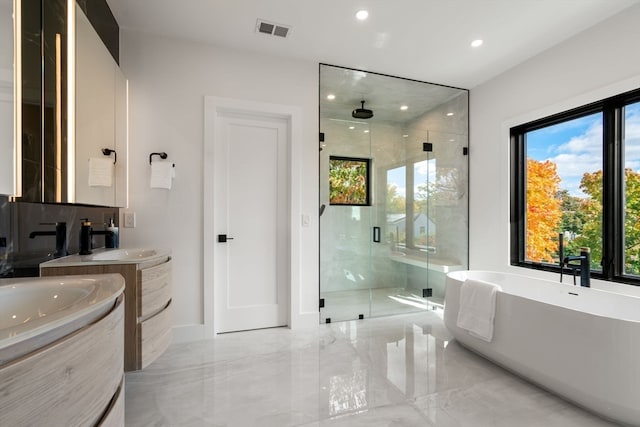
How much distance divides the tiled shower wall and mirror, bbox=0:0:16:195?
0.13 metres

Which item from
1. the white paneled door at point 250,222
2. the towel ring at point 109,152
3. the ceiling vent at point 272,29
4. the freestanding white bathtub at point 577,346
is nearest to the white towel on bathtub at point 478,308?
the freestanding white bathtub at point 577,346

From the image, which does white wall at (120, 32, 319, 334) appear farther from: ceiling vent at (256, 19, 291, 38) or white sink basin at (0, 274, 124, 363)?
white sink basin at (0, 274, 124, 363)

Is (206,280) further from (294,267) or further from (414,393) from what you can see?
(414,393)

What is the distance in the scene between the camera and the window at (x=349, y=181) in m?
3.34

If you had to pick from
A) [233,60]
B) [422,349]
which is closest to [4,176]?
[233,60]

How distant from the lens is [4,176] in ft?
4.48

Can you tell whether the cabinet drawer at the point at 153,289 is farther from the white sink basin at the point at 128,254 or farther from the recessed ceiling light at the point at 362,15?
the recessed ceiling light at the point at 362,15

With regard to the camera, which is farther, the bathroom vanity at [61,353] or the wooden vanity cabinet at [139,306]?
the wooden vanity cabinet at [139,306]

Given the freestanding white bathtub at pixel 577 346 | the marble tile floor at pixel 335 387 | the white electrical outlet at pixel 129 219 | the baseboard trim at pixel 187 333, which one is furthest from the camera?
the baseboard trim at pixel 187 333

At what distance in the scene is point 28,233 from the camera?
1.62m

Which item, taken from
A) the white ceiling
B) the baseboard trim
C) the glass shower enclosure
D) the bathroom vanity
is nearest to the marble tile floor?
the baseboard trim

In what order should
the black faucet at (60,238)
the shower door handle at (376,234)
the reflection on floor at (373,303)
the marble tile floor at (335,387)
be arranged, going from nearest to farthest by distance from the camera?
the marble tile floor at (335,387) < the black faucet at (60,238) < the reflection on floor at (373,303) < the shower door handle at (376,234)

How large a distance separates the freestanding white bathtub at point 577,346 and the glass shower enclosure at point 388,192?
1159 mm

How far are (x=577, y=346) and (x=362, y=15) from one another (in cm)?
267
